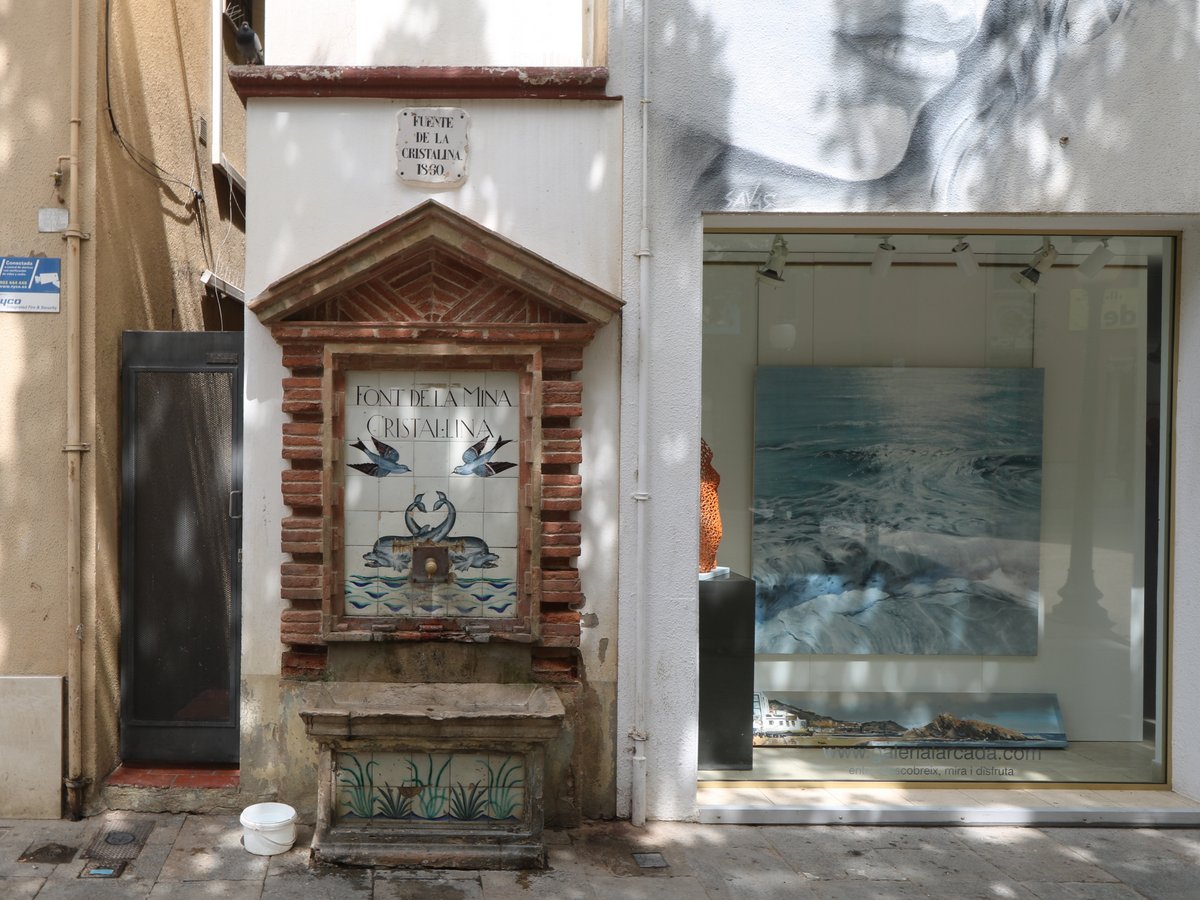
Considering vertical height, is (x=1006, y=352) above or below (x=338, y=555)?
above

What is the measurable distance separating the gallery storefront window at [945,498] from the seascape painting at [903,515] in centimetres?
1

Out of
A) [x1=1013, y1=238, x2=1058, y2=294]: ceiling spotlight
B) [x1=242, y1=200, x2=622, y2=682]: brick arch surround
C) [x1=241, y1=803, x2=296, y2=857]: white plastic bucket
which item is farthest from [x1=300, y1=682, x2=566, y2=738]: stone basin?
[x1=1013, y1=238, x2=1058, y2=294]: ceiling spotlight

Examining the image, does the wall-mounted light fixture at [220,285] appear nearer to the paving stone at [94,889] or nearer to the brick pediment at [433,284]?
the brick pediment at [433,284]

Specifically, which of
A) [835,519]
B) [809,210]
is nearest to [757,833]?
[835,519]

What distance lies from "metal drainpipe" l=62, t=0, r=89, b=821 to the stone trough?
55.0 inches

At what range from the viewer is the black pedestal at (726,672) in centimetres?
584

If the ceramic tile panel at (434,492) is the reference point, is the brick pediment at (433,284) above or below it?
above

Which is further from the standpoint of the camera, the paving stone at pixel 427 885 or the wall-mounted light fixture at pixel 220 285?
the wall-mounted light fixture at pixel 220 285

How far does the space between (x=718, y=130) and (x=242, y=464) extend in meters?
3.15

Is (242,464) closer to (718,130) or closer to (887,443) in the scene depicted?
(718,130)

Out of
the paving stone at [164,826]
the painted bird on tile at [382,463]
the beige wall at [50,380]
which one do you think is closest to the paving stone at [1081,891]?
the painted bird on tile at [382,463]

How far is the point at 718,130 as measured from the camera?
543cm

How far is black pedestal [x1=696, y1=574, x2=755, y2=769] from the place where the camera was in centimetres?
584

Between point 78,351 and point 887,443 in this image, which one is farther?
point 887,443
